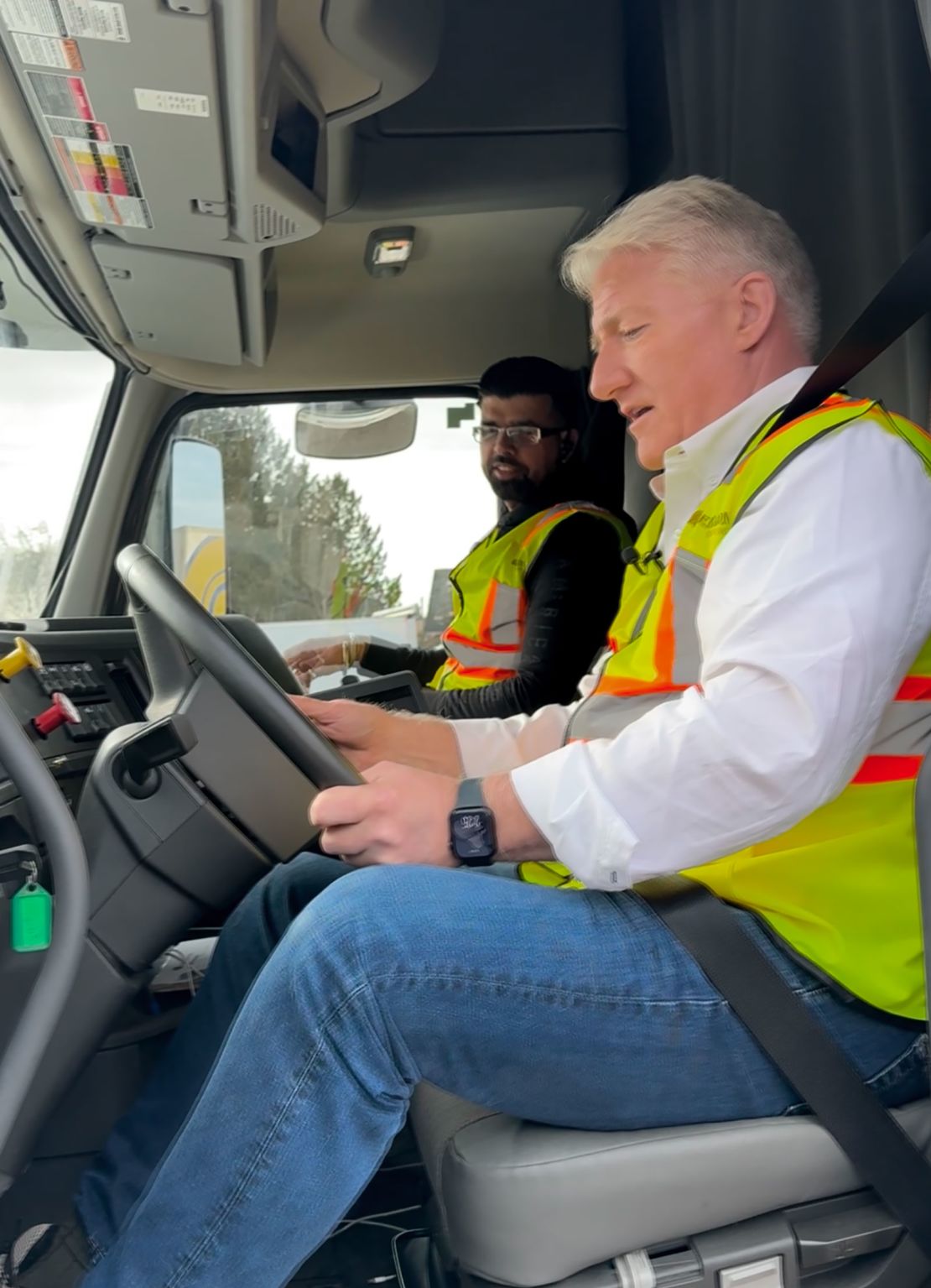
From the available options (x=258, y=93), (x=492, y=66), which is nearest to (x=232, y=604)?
(x=492, y=66)

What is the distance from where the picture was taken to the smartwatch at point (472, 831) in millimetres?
1051

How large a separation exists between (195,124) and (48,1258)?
141cm

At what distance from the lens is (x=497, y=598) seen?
2609 millimetres

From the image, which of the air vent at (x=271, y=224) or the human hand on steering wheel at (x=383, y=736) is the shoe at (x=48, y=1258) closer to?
the human hand on steering wheel at (x=383, y=736)

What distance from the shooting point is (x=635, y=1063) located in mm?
1006

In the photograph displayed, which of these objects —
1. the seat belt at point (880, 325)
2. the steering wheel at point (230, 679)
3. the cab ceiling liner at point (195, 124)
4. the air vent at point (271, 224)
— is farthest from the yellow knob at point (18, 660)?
the air vent at point (271, 224)

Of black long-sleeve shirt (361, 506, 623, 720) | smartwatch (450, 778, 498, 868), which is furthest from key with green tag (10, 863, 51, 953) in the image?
black long-sleeve shirt (361, 506, 623, 720)

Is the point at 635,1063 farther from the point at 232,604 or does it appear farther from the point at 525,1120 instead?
the point at 232,604

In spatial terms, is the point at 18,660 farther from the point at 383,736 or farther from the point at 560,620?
the point at 560,620

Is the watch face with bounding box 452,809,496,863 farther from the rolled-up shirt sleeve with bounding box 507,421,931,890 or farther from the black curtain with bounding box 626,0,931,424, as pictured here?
the black curtain with bounding box 626,0,931,424

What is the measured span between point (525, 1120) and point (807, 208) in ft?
4.26

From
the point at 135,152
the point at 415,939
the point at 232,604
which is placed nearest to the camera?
the point at 415,939

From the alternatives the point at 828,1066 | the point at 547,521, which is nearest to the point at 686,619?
the point at 828,1066

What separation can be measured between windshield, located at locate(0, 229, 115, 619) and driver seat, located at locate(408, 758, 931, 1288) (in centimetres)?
159
